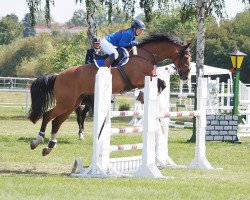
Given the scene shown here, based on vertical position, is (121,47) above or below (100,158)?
above

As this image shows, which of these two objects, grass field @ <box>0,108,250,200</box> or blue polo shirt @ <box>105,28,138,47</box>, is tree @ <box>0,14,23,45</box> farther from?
blue polo shirt @ <box>105,28,138,47</box>

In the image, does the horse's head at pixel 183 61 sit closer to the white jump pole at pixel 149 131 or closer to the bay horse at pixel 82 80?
the bay horse at pixel 82 80

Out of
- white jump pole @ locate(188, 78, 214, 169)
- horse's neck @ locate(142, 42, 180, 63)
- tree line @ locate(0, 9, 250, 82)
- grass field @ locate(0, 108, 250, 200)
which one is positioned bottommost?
grass field @ locate(0, 108, 250, 200)

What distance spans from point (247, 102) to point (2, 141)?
817 cm

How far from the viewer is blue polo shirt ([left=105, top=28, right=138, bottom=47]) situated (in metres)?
14.1

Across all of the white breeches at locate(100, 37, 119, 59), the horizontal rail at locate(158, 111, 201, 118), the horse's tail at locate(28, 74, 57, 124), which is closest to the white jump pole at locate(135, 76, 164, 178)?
the horizontal rail at locate(158, 111, 201, 118)

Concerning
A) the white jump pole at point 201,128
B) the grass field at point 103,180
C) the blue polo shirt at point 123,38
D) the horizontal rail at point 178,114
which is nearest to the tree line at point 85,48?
the grass field at point 103,180

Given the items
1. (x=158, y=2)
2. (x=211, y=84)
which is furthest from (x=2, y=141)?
(x=158, y=2)

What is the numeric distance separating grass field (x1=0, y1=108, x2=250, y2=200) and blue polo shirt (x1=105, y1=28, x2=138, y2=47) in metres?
2.11

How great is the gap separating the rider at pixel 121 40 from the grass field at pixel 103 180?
1.90m

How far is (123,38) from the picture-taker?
14.2 m

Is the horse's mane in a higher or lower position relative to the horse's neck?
higher

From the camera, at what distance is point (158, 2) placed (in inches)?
1125

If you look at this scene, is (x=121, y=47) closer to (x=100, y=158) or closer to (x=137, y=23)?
(x=137, y=23)
